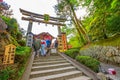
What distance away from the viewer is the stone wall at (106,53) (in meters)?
7.24

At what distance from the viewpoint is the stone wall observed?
7.24m

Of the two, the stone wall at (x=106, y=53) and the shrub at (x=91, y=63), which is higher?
the stone wall at (x=106, y=53)

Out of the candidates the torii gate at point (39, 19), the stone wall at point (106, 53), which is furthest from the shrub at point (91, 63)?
the torii gate at point (39, 19)

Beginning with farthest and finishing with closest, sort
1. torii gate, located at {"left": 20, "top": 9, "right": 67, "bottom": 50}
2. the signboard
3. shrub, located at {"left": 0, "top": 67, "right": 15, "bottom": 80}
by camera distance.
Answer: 1. torii gate, located at {"left": 20, "top": 9, "right": 67, "bottom": 50}
2. the signboard
3. shrub, located at {"left": 0, "top": 67, "right": 15, "bottom": 80}

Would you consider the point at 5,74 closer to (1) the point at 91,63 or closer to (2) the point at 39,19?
(1) the point at 91,63

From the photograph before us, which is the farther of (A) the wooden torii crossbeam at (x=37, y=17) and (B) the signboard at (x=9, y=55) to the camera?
(A) the wooden torii crossbeam at (x=37, y=17)

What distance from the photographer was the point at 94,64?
21.6 feet

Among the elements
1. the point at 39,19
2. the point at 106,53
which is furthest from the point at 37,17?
the point at 106,53

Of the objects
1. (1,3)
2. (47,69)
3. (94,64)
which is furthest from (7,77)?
(1,3)

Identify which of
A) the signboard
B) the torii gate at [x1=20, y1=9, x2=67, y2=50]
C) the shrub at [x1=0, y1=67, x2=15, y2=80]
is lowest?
the shrub at [x1=0, y1=67, x2=15, y2=80]

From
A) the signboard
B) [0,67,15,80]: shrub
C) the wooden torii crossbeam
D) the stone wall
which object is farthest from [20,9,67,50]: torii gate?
[0,67,15,80]: shrub

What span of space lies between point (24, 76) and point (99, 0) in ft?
21.5

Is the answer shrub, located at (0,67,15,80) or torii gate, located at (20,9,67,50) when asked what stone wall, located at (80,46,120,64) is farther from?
shrub, located at (0,67,15,80)

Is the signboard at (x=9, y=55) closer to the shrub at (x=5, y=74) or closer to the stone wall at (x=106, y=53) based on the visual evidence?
the shrub at (x=5, y=74)
